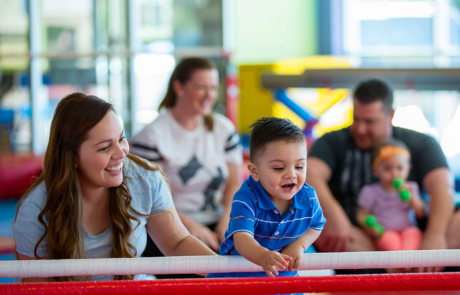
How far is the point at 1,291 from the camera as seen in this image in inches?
33.6

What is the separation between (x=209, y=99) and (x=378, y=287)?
1125mm

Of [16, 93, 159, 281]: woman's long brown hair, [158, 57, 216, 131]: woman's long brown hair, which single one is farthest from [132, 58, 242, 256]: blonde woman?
[16, 93, 159, 281]: woman's long brown hair

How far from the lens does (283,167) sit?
94cm

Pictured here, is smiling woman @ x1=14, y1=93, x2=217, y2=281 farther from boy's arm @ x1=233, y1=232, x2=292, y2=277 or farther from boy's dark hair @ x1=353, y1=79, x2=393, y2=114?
boy's dark hair @ x1=353, y1=79, x2=393, y2=114

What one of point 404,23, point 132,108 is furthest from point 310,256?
point 404,23

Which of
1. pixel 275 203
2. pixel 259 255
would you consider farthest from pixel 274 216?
pixel 259 255

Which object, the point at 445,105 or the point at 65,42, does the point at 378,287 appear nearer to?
the point at 445,105

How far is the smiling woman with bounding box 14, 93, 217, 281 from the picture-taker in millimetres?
1051

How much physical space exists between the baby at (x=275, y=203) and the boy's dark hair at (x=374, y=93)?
2.67 ft

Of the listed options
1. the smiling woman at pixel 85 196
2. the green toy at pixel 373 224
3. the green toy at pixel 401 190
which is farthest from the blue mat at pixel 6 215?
the green toy at pixel 401 190

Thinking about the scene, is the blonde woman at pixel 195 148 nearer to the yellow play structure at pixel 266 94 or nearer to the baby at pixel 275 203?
the baby at pixel 275 203

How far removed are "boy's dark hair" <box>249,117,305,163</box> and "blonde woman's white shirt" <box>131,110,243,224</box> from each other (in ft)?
2.71

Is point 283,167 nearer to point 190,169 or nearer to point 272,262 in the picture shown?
point 272,262

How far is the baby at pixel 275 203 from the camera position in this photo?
0.93 m
